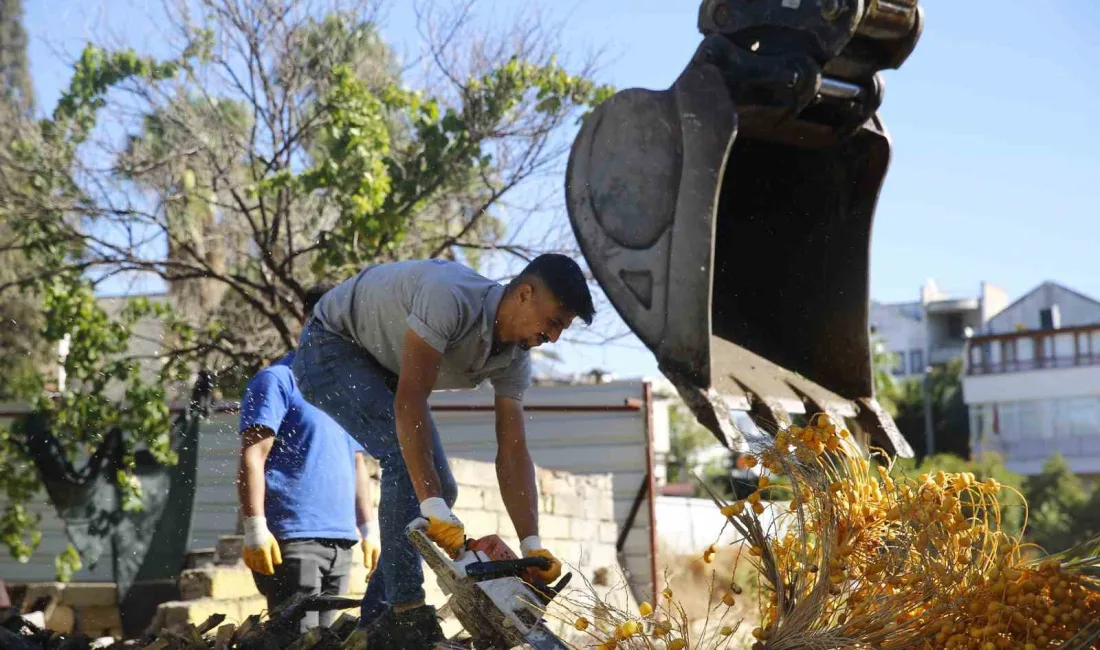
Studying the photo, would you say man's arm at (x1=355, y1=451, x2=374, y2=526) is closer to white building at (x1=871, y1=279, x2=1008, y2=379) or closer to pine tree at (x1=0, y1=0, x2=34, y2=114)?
pine tree at (x1=0, y1=0, x2=34, y2=114)

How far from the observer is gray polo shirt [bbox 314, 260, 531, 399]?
11.1 feet

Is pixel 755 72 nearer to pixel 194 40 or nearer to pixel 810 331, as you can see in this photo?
pixel 810 331

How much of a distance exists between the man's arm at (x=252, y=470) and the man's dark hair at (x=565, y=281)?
1.30m

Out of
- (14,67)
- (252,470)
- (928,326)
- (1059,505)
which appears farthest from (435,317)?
(928,326)

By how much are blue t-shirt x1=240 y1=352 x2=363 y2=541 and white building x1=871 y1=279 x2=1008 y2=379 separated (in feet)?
187

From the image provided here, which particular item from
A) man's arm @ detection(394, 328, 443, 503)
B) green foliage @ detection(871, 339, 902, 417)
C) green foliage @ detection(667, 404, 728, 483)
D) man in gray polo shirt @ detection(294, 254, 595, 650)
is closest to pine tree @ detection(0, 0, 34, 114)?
man in gray polo shirt @ detection(294, 254, 595, 650)

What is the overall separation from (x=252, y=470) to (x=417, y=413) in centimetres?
108

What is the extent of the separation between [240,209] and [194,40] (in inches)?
45.3

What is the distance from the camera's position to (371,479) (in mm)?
5547

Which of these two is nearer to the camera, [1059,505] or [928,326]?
[1059,505]

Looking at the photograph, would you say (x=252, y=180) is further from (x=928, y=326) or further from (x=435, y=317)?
(x=928, y=326)

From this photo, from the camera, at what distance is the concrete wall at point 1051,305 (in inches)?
2007

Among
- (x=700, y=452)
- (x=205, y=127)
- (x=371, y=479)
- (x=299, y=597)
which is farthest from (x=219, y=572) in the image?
(x=700, y=452)

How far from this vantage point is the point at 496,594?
2.98 metres
